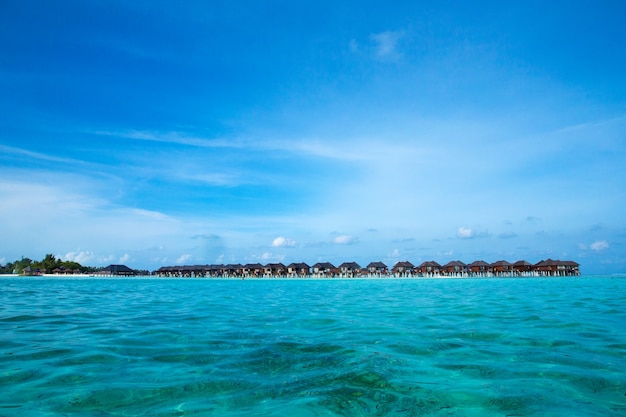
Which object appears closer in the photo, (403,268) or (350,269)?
(403,268)

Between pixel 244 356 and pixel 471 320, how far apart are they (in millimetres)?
8855

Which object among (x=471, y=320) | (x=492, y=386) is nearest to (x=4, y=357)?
(x=492, y=386)

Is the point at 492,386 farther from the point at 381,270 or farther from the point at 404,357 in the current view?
the point at 381,270

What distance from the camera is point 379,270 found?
11575 cm

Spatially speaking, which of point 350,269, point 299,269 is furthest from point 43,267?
point 350,269

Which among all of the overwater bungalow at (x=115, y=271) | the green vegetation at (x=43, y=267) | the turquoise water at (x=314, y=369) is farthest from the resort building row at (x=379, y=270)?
the turquoise water at (x=314, y=369)

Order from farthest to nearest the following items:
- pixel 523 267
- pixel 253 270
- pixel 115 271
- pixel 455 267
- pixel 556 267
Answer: pixel 115 271
pixel 253 270
pixel 455 267
pixel 523 267
pixel 556 267

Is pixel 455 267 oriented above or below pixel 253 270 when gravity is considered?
above

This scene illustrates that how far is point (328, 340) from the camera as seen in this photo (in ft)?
32.6

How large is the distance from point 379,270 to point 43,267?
10466 centimetres

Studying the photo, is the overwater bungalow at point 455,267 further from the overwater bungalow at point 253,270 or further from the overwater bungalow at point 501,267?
the overwater bungalow at point 253,270

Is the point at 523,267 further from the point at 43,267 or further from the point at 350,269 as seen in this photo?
the point at 43,267

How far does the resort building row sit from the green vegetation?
992 inches

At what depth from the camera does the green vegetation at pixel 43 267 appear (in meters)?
121
